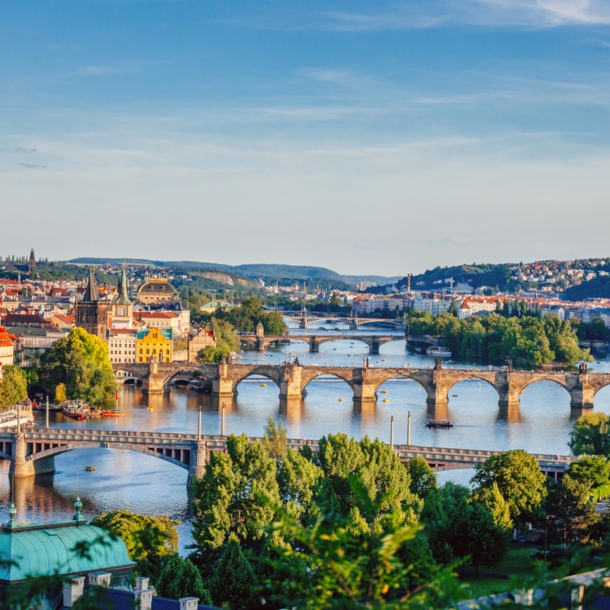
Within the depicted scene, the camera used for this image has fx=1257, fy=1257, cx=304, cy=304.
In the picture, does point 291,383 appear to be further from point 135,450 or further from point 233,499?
point 233,499

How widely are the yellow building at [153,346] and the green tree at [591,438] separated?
33.2 metres

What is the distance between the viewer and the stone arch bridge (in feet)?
180

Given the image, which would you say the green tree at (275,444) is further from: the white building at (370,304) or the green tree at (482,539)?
the white building at (370,304)

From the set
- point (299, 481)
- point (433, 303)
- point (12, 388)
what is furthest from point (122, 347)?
point (433, 303)

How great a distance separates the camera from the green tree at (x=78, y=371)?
5241 centimetres

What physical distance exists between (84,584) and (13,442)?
19.6 metres

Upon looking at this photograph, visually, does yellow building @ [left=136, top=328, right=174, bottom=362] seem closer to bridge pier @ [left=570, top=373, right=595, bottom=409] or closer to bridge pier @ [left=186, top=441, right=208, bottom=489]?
bridge pier @ [left=570, top=373, right=595, bottom=409]

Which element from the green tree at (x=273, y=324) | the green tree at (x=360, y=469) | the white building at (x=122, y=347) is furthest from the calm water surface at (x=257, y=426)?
the green tree at (x=273, y=324)

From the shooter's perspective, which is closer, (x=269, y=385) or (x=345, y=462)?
(x=345, y=462)

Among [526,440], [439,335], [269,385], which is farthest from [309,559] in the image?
[439,335]

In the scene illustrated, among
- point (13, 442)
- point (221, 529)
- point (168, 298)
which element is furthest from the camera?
point (168, 298)

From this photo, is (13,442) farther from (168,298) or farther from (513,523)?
(168,298)

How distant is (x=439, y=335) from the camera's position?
92.6 m

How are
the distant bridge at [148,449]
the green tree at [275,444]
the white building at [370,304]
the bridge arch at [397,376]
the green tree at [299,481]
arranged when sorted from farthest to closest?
the white building at [370,304], the bridge arch at [397,376], the distant bridge at [148,449], the green tree at [275,444], the green tree at [299,481]
